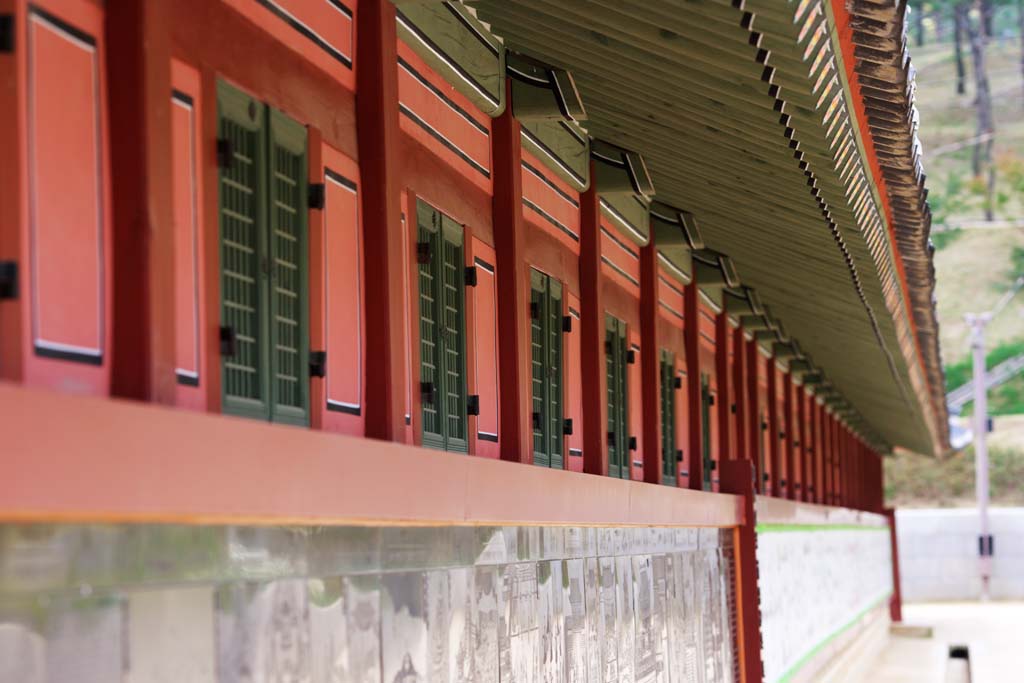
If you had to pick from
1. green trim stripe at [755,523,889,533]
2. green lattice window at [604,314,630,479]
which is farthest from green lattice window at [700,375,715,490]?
green lattice window at [604,314,630,479]

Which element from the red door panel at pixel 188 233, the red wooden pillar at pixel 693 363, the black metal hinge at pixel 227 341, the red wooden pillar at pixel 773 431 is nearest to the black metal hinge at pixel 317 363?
the black metal hinge at pixel 227 341

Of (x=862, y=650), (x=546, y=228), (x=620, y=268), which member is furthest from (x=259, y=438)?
(x=862, y=650)

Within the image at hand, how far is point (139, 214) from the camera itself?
4.59 meters

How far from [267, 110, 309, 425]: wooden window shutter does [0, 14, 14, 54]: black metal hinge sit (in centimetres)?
183

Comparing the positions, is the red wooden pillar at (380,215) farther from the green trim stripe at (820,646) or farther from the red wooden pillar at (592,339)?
the green trim stripe at (820,646)

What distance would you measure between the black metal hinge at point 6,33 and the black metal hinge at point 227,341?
5.13ft

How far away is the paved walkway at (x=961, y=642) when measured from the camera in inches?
1016

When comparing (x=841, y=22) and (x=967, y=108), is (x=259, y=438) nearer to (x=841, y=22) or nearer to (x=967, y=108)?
(x=841, y=22)

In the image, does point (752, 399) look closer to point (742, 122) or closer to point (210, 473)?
point (742, 122)

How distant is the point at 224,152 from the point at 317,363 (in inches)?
46.3

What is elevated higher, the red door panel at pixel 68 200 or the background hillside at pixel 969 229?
the background hillside at pixel 969 229

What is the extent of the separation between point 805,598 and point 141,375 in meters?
16.3

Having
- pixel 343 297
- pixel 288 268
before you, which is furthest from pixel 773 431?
pixel 288 268

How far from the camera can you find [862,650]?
28.3 metres
